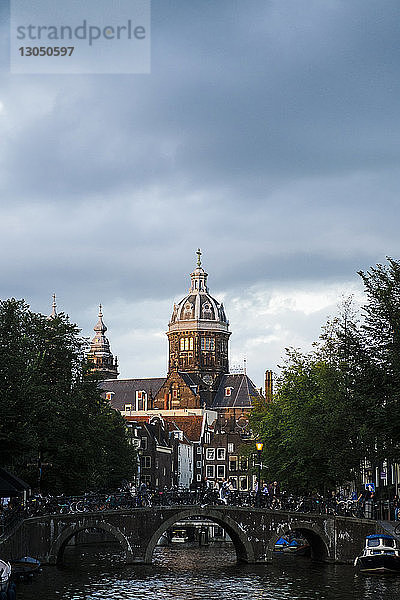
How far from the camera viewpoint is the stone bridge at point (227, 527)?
59.4 m

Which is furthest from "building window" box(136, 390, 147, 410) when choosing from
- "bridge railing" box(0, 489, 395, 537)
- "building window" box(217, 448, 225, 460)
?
"bridge railing" box(0, 489, 395, 537)

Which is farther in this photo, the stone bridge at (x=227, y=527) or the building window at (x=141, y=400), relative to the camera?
the building window at (x=141, y=400)

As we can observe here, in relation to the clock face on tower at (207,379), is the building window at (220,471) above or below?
below

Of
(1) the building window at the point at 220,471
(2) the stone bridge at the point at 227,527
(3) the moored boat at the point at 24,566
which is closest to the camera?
(3) the moored boat at the point at 24,566

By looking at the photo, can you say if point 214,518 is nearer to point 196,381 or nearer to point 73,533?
point 73,533

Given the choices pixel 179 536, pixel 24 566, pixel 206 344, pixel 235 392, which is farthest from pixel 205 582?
pixel 206 344

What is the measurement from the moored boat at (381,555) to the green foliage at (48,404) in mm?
19208

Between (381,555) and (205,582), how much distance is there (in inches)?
381

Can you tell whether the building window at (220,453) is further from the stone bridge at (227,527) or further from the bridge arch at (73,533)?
the bridge arch at (73,533)

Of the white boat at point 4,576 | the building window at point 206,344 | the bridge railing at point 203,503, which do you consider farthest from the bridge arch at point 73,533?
the building window at point 206,344

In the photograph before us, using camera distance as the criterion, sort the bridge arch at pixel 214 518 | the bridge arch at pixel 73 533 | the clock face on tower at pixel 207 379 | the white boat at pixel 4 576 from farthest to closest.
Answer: the clock face on tower at pixel 207 379
the bridge arch at pixel 214 518
the bridge arch at pixel 73 533
the white boat at pixel 4 576

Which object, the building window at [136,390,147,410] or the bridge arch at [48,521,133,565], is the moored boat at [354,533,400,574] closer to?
the bridge arch at [48,521,133,565]

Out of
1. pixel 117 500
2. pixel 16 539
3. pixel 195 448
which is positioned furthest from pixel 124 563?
pixel 195 448

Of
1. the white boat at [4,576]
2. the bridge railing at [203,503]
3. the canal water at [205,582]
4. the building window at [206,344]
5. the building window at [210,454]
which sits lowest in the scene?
the canal water at [205,582]
